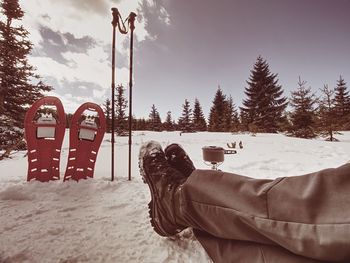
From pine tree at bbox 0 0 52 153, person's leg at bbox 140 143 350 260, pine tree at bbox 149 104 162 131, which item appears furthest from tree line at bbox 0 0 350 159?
pine tree at bbox 149 104 162 131

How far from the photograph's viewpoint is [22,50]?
858 cm

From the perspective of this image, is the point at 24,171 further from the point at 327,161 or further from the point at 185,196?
the point at 327,161

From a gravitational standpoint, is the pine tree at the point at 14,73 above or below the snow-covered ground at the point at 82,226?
above

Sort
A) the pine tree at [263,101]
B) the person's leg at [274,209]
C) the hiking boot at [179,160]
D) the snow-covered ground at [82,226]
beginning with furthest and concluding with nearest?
the pine tree at [263,101], the hiking boot at [179,160], the snow-covered ground at [82,226], the person's leg at [274,209]

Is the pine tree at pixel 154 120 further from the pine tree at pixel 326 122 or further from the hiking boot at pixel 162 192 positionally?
the hiking boot at pixel 162 192

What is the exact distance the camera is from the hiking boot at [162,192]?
109cm

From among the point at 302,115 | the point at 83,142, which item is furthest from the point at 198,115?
the point at 83,142

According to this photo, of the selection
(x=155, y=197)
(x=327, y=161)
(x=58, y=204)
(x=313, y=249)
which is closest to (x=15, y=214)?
(x=58, y=204)

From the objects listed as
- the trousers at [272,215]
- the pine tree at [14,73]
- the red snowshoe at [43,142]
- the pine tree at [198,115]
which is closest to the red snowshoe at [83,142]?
the red snowshoe at [43,142]

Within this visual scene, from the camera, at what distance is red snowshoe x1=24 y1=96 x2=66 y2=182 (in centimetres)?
237

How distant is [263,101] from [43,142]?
73.4 feet

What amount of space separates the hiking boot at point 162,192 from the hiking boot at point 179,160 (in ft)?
0.48

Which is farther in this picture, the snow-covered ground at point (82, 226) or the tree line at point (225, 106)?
the tree line at point (225, 106)

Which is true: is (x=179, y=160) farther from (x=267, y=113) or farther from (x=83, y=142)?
(x=267, y=113)
